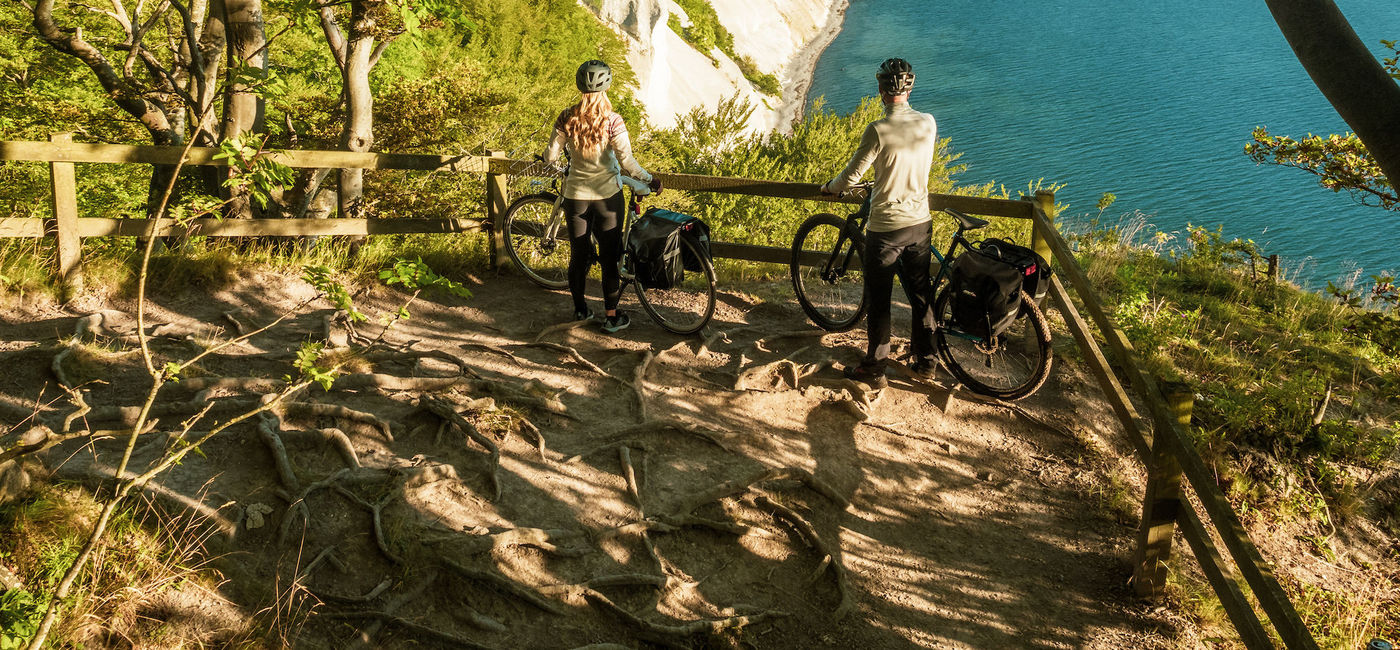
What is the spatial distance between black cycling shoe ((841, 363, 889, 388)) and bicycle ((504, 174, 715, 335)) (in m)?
1.32

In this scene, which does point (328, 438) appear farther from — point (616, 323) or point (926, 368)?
point (926, 368)

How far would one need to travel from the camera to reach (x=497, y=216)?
31.0 ft

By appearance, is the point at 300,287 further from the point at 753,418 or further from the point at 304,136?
the point at 304,136

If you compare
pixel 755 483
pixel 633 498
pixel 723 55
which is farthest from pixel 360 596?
pixel 723 55

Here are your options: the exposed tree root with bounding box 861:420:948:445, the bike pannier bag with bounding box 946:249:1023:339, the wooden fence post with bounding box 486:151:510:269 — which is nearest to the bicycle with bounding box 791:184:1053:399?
the bike pannier bag with bounding box 946:249:1023:339

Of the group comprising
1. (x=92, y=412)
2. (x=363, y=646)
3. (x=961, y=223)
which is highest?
(x=961, y=223)

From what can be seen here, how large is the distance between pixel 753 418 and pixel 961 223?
2.07 m

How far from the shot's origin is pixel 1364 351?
9727mm

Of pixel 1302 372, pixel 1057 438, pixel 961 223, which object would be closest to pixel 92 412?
pixel 961 223

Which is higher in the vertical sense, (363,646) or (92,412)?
(92,412)

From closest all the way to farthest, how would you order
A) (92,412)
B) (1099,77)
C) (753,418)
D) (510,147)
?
(92,412)
(753,418)
(510,147)
(1099,77)

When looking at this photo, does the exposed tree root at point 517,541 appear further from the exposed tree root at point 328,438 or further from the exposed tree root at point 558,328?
the exposed tree root at point 558,328

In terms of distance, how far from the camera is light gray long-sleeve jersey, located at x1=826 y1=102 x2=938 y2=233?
6.41m

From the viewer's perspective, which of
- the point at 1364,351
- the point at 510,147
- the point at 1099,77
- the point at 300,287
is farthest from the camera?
the point at 1099,77
